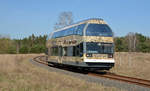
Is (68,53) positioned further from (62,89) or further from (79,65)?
(62,89)

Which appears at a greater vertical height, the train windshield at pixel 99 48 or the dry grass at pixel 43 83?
the train windshield at pixel 99 48

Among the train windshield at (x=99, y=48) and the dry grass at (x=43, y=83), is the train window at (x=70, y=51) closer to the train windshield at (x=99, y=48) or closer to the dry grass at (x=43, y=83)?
the train windshield at (x=99, y=48)

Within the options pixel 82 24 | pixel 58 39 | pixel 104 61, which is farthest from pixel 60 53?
pixel 104 61

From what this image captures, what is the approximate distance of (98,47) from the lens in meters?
16.8

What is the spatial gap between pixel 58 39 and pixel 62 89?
533 inches

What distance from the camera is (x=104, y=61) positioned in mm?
16516

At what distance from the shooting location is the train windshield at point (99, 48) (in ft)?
54.5

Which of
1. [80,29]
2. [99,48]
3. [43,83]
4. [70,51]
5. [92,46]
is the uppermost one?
[80,29]

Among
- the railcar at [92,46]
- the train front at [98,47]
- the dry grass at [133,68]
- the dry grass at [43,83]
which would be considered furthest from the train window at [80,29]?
the dry grass at [133,68]

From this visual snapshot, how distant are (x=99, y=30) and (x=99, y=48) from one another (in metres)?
1.43

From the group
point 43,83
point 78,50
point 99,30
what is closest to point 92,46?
point 78,50

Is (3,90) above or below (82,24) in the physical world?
below

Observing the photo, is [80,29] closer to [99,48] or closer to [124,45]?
[99,48]

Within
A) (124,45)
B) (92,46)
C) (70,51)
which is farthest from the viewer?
(124,45)
